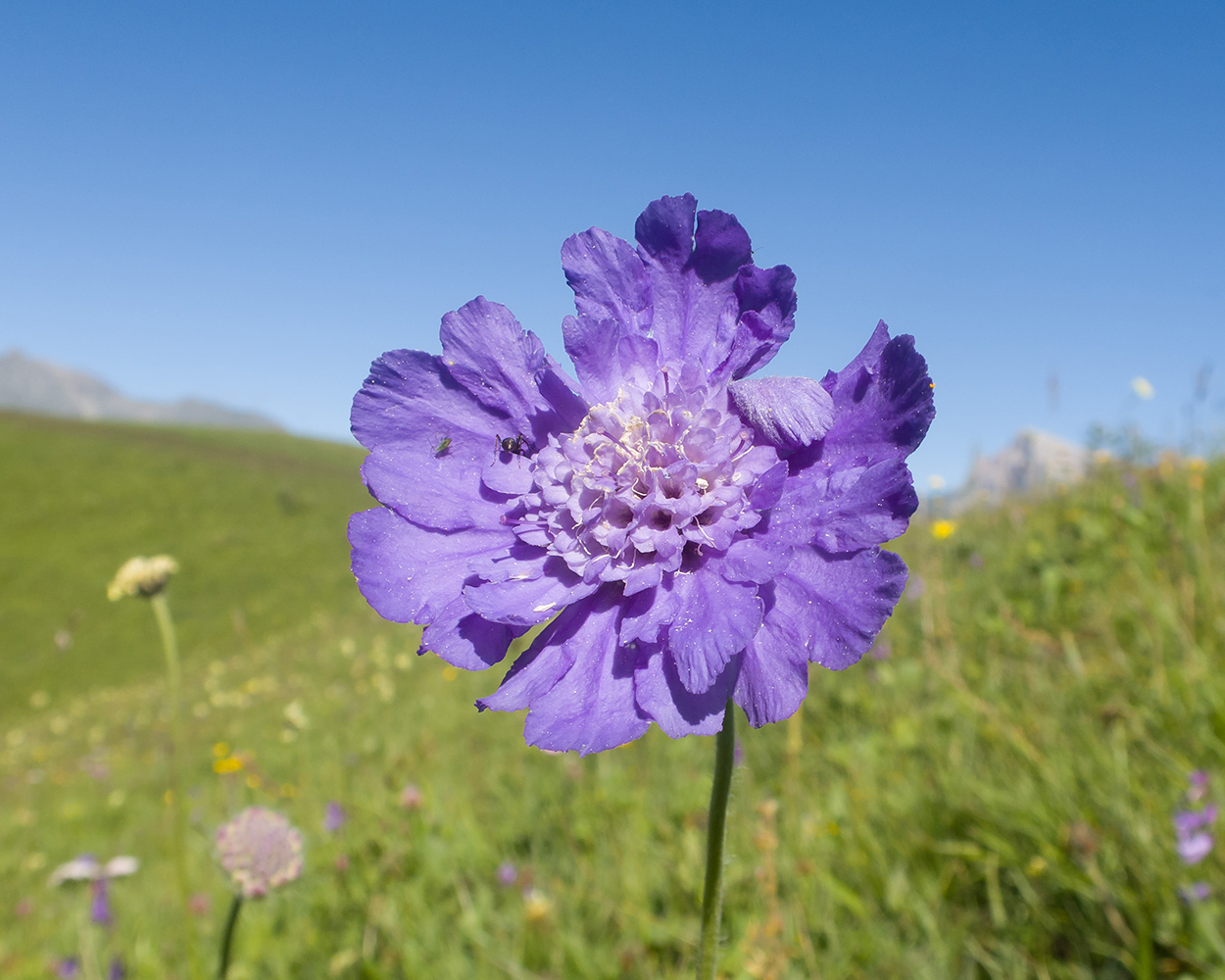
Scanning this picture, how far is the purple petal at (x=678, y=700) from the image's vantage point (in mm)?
1038

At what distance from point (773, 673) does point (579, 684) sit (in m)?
0.27

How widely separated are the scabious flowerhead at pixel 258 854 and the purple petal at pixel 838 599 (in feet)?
5.86

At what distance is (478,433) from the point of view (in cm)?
137

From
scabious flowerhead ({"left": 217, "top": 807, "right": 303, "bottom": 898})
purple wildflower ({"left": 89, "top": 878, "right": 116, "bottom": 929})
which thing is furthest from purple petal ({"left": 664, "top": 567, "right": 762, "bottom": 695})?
purple wildflower ({"left": 89, "top": 878, "right": 116, "bottom": 929})

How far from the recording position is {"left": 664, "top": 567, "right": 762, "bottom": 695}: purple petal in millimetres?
1022

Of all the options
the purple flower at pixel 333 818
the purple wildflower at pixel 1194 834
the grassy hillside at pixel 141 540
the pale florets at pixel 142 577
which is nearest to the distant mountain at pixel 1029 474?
the purple wildflower at pixel 1194 834

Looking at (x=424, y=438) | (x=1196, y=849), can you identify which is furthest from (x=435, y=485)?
(x=1196, y=849)

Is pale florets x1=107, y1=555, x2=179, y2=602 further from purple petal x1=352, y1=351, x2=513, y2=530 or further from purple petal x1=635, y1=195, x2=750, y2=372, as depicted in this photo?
purple petal x1=635, y1=195, x2=750, y2=372

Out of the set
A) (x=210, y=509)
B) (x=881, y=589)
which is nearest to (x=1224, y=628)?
(x=881, y=589)

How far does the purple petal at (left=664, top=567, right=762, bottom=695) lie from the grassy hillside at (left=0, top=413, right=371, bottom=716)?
25.0 metres

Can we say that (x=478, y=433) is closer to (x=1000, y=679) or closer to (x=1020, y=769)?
(x=1020, y=769)

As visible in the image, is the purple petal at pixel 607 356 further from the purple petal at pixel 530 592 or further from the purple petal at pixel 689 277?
the purple petal at pixel 530 592

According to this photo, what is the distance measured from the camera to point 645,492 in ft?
4.23

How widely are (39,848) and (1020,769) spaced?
26.1 feet
